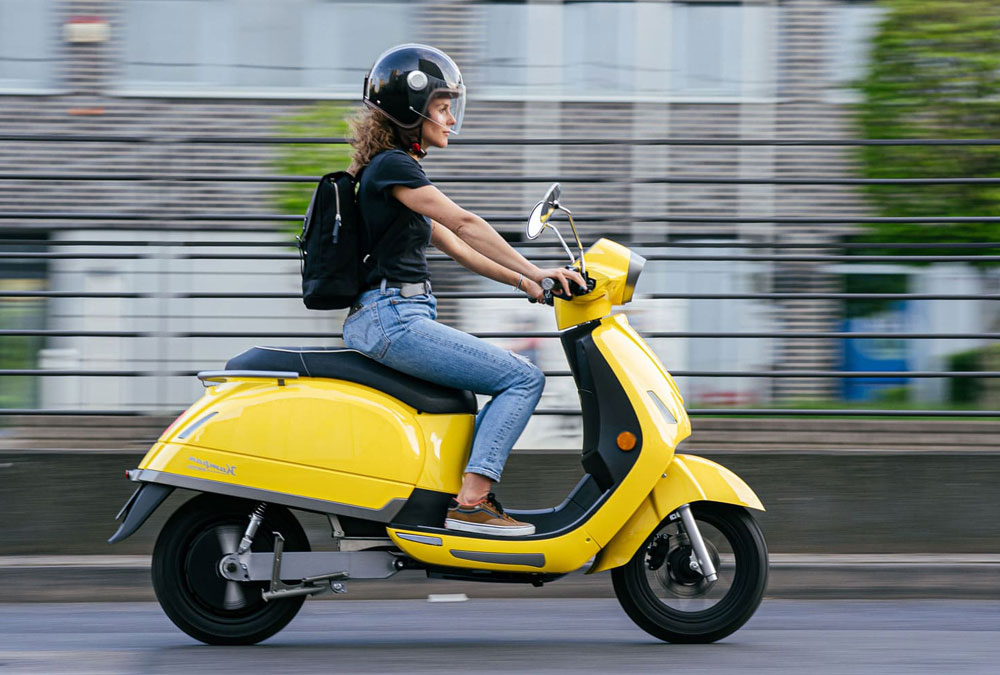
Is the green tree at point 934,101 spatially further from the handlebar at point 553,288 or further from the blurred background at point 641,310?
the handlebar at point 553,288

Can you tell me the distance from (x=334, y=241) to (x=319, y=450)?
0.73m

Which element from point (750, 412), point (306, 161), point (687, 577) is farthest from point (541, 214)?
point (306, 161)

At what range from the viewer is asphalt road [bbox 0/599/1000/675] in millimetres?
4574

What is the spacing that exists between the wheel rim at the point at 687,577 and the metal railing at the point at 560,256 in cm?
215

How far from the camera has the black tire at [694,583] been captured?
483 centimetres

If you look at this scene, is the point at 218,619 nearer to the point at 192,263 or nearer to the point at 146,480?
the point at 146,480

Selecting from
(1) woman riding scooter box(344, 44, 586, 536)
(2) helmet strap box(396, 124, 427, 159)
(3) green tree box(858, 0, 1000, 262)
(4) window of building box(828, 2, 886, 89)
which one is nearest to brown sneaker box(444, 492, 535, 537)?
(1) woman riding scooter box(344, 44, 586, 536)

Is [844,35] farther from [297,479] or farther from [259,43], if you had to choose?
[297,479]

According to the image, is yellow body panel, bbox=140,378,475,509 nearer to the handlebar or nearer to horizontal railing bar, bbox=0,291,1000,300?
the handlebar

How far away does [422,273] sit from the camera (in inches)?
192

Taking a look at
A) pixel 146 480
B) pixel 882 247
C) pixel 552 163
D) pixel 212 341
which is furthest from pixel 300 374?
pixel 882 247

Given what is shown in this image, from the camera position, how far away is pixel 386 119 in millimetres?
4816

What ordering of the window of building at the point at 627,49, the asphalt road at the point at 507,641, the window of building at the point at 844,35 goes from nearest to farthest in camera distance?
the asphalt road at the point at 507,641 → the window of building at the point at 844,35 → the window of building at the point at 627,49

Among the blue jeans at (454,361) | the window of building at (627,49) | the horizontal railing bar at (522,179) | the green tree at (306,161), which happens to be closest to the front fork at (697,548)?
the blue jeans at (454,361)
